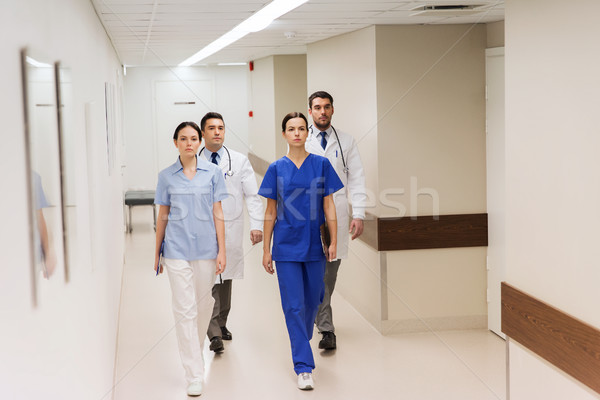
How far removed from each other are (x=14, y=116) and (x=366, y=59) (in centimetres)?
422

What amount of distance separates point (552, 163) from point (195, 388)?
7.89ft

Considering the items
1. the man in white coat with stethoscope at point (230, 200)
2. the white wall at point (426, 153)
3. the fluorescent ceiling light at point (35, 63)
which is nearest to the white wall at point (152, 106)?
the white wall at point (426, 153)

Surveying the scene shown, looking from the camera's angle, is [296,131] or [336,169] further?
[336,169]

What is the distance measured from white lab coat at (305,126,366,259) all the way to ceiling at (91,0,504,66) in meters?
0.83

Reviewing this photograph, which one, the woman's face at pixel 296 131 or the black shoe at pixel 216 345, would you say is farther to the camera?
the black shoe at pixel 216 345

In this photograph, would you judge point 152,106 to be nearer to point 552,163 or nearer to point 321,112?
point 321,112

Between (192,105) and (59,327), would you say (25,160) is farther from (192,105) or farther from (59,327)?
(192,105)

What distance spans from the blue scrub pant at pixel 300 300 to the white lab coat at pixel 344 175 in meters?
0.74

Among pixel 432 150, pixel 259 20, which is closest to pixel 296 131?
pixel 259 20

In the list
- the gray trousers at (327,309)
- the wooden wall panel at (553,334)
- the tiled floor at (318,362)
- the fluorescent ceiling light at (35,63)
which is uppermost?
the fluorescent ceiling light at (35,63)

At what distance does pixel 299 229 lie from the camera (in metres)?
4.24

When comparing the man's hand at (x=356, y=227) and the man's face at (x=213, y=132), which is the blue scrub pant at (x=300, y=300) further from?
the man's face at (x=213, y=132)

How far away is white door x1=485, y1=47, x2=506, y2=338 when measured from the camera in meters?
5.05

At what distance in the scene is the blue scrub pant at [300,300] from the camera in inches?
164
